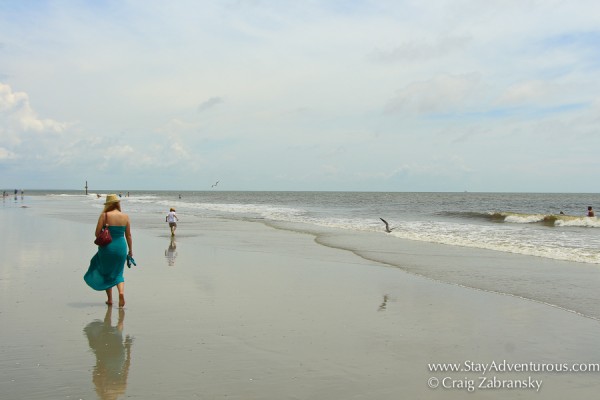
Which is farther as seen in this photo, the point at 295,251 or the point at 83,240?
the point at 83,240

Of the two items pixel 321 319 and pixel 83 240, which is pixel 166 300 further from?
pixel 83 240

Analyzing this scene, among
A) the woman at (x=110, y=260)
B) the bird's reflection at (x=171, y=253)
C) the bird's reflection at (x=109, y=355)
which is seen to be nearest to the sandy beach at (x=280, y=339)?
the bird's reflection at (x=109, y=355)

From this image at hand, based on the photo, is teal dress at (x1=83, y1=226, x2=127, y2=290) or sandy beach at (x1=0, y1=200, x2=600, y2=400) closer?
sandy beach at (x1=0, y1=200, x2=600, y2=400)

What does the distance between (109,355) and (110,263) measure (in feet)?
8.77

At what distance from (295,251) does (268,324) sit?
363 inches

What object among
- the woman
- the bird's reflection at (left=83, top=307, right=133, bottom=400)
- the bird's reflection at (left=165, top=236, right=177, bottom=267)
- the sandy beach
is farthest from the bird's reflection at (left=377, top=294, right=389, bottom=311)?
the bird's reflection at (left=165, top=236, right=177, bottom=267)

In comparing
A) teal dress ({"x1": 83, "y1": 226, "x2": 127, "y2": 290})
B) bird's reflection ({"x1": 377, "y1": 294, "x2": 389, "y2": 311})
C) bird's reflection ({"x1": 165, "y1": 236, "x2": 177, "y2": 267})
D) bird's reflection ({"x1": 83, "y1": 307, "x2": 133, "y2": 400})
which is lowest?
bird's reflection ({"x1": 83, "y1": 307, "x2": 133, "y2": 400})

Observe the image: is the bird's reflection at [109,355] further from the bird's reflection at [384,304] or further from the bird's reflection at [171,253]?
the bird's reflection at [171,253]

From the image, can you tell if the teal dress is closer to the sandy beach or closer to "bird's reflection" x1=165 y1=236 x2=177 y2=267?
the sandy beach

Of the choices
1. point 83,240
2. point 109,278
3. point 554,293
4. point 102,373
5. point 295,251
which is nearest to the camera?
point 102,373

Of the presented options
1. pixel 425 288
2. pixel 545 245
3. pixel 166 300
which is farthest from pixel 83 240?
pixel 545 245

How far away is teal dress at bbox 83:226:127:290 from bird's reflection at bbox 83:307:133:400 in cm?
73

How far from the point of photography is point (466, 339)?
6762 millimetres

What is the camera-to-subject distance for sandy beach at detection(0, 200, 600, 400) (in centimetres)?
505
